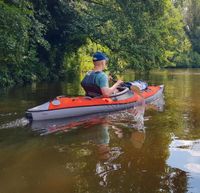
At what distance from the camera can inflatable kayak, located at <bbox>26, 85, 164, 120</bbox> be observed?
7.71 meters

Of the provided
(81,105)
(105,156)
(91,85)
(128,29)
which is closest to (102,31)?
(128,29)

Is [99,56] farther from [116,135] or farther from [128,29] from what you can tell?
[128,29]

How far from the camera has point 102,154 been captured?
5402 mm

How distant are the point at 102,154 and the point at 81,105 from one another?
9.64 feet

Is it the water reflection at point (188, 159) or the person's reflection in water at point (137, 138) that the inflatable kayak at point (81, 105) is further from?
the water reflection at point (188, 159)

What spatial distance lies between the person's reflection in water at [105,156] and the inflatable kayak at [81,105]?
1319 millimetres

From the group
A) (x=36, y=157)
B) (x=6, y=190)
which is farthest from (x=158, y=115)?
(x=6, y=190)

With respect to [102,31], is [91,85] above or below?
below

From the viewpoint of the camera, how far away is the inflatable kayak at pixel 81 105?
25.3 ft

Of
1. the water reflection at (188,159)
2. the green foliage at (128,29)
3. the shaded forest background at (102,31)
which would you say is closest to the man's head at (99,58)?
the water reflection at (188,159)

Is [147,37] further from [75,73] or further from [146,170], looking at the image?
[146,170]

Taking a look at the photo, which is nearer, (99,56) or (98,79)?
(99,56)

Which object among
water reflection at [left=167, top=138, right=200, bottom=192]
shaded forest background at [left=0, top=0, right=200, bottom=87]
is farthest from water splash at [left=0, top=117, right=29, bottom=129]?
shaded forest background at [left=0, top=0, right=200, bottom=87]

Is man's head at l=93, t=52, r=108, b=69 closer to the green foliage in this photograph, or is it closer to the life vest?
the life vest
